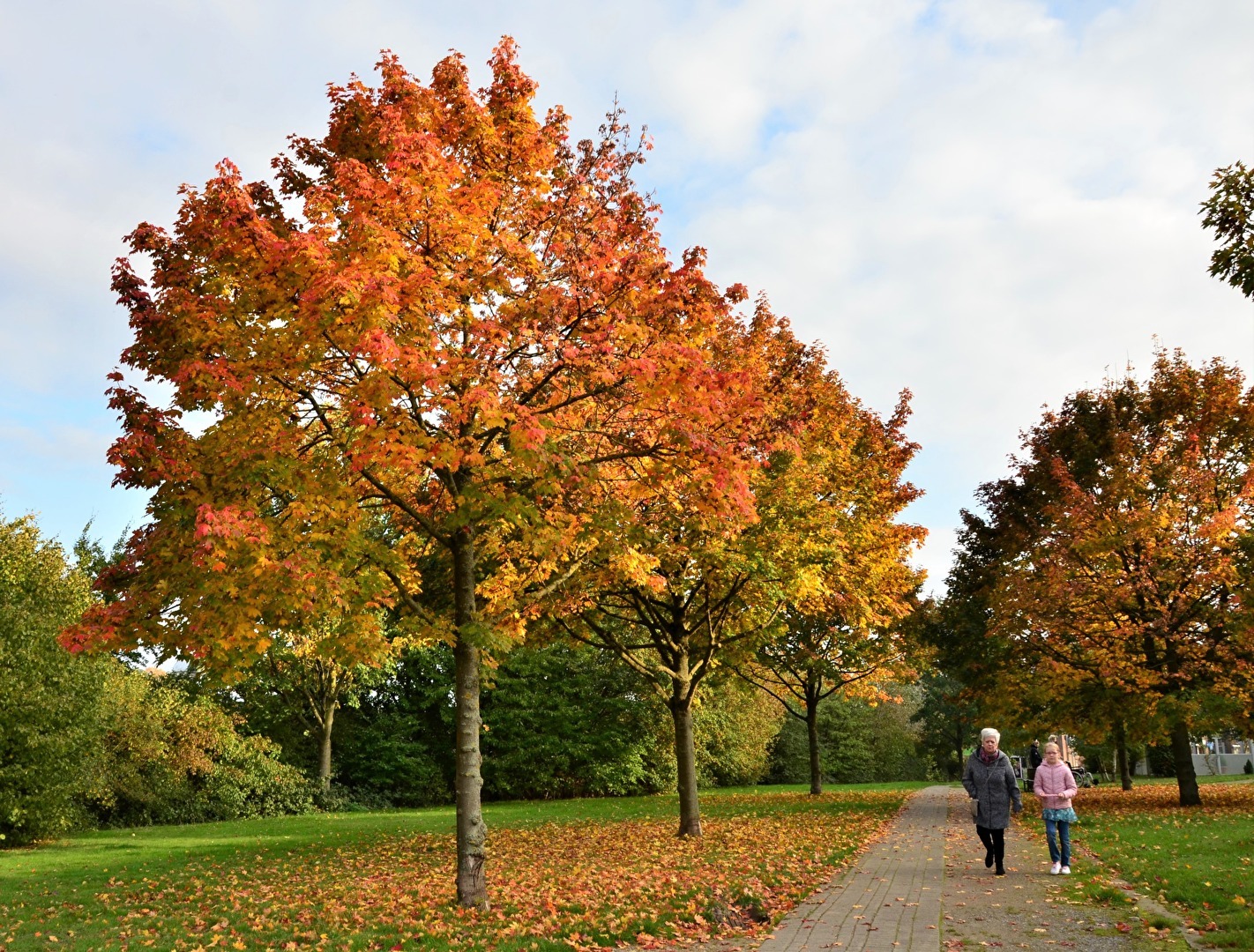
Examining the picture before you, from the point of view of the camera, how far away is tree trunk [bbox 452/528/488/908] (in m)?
9.64

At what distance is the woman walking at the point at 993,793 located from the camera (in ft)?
36.9

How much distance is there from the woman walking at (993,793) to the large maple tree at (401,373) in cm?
531

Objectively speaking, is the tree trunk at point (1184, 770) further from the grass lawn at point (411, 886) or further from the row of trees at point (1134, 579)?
the grass lawn at point (411, 886)

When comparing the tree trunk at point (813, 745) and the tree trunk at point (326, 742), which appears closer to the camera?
the tree trunk at point (813, 745)

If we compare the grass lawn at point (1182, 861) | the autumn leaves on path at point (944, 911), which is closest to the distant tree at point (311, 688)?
the autumn leaves on path at point (944, 911)

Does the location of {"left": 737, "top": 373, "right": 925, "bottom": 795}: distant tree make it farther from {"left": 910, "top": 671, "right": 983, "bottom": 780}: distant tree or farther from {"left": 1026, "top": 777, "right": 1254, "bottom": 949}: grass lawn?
{"left": 910, "top": 671, "right": 983, "bottom": 780}: distant tree

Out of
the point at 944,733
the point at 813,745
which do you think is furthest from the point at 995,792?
the point at 944,733

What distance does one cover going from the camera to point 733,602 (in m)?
17.8

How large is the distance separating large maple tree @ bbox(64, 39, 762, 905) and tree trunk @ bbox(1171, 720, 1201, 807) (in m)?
16.8

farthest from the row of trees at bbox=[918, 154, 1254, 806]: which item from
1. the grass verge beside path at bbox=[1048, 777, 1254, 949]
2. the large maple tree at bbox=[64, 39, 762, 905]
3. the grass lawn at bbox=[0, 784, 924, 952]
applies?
the large maple tree at bbox=[64, 39, 762, 905]

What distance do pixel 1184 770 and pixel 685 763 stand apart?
13.0 meters

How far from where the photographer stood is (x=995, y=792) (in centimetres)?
1128

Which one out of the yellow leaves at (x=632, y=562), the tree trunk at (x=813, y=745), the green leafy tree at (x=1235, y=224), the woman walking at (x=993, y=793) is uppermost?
the green leafy tree at (x=1235, y=224)

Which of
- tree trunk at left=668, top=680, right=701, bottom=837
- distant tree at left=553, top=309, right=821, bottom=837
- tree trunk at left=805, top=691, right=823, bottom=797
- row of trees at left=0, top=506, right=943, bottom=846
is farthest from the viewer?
tree trunk at left=805, top=691, right=823, bottom=797
